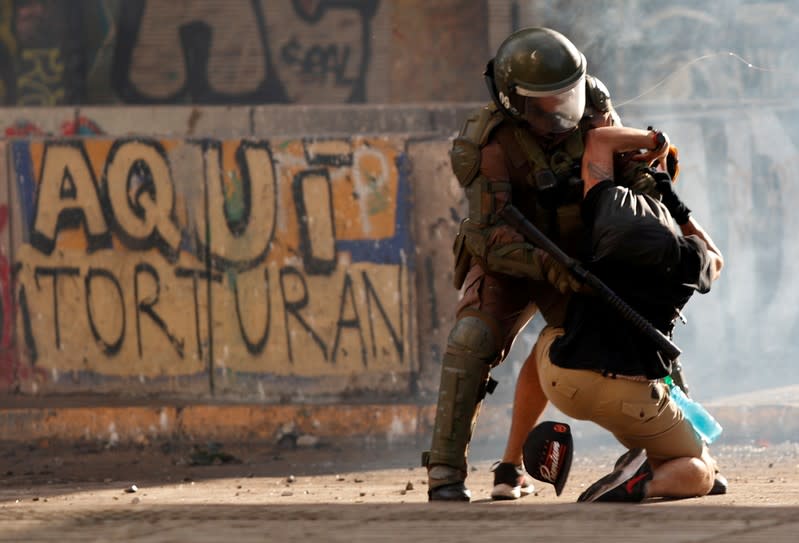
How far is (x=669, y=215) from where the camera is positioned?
5188mm

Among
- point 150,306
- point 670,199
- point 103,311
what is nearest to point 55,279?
point 103,311

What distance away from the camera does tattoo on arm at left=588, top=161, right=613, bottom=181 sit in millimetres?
5207

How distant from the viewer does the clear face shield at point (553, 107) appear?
522cm

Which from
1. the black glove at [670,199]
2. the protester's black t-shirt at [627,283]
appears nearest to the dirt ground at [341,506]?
the protester's black t-shirt at [627,283]

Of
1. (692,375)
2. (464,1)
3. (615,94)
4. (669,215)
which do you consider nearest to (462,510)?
(669,215)

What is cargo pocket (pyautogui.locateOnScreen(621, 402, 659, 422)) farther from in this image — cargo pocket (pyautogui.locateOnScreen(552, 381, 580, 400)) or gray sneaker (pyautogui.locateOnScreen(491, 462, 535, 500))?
gray sneaker (pyautogui.locateOnScreen(491, 462, 535, 500))

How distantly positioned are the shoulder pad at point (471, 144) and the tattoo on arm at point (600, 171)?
0.35 m

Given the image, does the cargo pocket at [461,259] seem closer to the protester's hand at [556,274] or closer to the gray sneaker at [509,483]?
the protester's hand at [556,274]

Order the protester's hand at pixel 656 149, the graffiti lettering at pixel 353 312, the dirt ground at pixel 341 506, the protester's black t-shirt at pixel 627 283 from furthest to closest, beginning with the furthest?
the graffiti lettering at pixel 353 312 < the protester's hand at pixel 656 149 < the protester's black t-shirt at pixel 627 283 < the dirt ground at pixel 341 506

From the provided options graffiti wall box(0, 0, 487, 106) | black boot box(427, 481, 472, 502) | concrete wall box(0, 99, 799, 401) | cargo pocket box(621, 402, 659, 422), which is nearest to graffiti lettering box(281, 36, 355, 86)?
graffiti wall box(0, 0, 487, 106)

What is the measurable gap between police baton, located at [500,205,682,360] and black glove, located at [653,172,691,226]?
1.27 feet

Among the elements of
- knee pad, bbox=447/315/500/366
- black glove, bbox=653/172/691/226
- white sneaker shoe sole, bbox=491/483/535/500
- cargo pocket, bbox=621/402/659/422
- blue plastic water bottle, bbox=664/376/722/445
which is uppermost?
black glove, bbox=653/172/691/226

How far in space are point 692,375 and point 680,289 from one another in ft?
19.9

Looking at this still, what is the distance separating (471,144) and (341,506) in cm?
128
